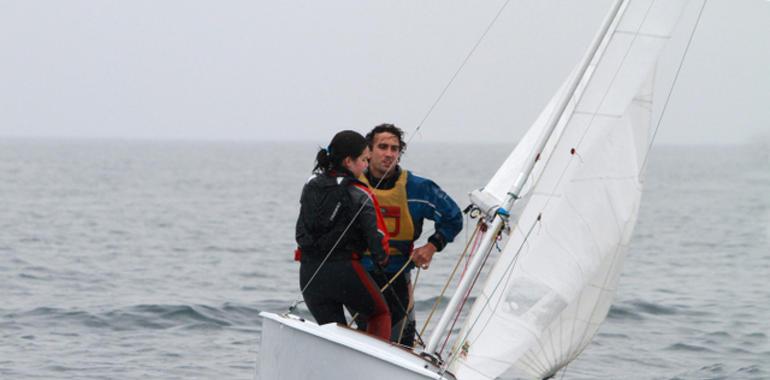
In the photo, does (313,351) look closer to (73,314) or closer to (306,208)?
(306,208)

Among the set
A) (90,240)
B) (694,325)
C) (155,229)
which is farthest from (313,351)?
(155,229)

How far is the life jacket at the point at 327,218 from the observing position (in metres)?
A: 6.40

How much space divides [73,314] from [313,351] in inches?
334

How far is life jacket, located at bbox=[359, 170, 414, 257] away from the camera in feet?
23.3

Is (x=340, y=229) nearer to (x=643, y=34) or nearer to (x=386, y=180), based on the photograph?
(x=386, y=180)

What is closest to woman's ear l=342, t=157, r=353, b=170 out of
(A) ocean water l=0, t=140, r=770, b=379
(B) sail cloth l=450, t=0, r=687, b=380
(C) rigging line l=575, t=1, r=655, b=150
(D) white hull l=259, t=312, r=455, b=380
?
(D) white hull l=259, t=312, r=455, b=380

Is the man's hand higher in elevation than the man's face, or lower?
lower

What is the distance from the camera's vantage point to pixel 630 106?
7.07 meters

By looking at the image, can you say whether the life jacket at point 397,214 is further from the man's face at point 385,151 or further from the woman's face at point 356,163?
the woman's face at point 356,163

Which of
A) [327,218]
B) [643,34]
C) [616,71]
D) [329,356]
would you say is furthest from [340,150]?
[643,34]

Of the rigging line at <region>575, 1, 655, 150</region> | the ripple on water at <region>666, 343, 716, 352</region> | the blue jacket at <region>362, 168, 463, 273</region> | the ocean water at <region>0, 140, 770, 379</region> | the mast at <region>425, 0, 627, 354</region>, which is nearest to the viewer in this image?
the mast at <region>425, 0, 627, 354</region>

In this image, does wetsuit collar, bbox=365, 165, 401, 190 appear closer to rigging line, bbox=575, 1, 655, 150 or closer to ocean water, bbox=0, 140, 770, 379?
rigging line, bbox=575, 1, 655, 150

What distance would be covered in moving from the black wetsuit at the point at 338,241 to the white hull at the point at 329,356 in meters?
0.23

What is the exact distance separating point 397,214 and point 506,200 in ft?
2.73
